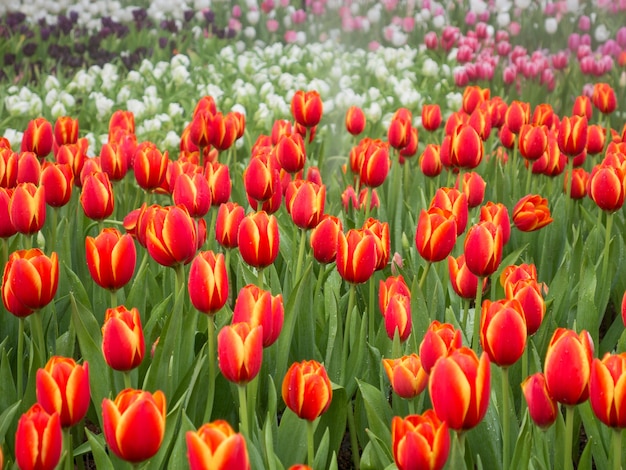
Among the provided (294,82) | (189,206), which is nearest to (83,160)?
(189,206)

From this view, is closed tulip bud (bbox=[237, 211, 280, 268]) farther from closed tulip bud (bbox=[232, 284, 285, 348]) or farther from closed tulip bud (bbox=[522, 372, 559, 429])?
closed tulip bud (bbox=[522, 372, 559, 429])

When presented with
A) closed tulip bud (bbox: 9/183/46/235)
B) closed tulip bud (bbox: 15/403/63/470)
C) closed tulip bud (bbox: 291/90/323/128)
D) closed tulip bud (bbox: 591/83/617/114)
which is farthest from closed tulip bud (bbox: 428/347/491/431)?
closed tulip bud (bbox: 591/83/617/114)

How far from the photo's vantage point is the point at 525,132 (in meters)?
2.72

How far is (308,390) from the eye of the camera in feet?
4.21

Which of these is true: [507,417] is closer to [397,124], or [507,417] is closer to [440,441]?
[440,441]

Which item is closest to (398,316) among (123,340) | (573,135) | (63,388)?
(123,340)

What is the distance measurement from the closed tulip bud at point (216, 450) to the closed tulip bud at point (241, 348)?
321mm

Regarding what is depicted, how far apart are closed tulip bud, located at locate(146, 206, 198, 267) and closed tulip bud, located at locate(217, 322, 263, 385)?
392 mm

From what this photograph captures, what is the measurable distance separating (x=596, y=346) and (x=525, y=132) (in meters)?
0.94

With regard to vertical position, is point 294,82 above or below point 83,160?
below

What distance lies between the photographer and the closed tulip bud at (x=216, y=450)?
92cm

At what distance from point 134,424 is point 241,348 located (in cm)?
24

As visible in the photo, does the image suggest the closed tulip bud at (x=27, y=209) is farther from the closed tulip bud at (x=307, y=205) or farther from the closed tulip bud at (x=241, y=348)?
the closed tulip bud at (x=241, y=348)

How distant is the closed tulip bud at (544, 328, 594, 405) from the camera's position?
1169 mm
